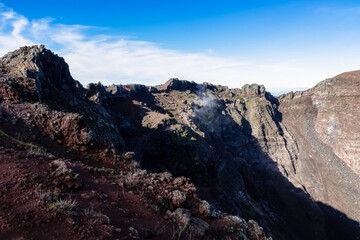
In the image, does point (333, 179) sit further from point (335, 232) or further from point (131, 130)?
point (131, 130)

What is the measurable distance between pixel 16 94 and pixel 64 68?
667 inches

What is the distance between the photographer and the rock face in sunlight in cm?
662

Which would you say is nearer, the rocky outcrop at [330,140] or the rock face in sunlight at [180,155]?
the rock face in sunlight at [180,155]

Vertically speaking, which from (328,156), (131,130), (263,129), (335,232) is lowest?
(335,232)

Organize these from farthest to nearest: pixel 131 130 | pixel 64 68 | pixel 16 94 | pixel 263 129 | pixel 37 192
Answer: pixel 263 129 → pixel 131 130 → pixel 64 68 → pixel 16 94 → pixel 37 192

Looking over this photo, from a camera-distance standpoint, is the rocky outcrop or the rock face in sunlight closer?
the rock face in sunlight

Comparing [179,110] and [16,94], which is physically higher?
[16,94]

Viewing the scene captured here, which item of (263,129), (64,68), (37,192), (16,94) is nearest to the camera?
(37,192)

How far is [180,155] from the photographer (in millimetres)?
40344

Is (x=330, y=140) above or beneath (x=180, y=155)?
beneath

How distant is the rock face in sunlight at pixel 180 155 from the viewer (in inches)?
261

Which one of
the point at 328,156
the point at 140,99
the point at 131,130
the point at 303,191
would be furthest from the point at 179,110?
the point at 328,156

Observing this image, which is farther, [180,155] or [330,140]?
[330,140]

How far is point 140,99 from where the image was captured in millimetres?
54219
